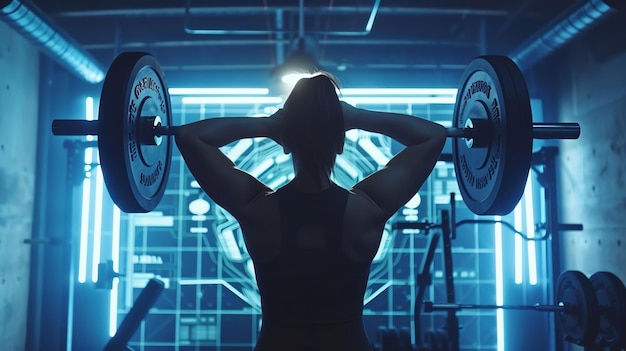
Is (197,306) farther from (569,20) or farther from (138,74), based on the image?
(569,20)

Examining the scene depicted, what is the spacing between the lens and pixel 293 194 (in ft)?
3.10

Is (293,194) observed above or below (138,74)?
below

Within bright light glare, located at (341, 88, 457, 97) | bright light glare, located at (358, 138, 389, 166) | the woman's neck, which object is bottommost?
the woman's neck

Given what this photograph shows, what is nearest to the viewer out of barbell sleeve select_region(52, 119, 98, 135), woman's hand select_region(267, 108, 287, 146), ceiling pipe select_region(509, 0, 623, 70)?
woman's hand select_region(267, 108, 287, 146)

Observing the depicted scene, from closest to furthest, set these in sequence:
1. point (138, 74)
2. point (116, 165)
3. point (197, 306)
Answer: point (116, 165) → point (138, 74) → point (197, 306)

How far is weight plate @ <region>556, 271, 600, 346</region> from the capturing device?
2.25 meters

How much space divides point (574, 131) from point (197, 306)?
2663 mm

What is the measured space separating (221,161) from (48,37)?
2270 mm

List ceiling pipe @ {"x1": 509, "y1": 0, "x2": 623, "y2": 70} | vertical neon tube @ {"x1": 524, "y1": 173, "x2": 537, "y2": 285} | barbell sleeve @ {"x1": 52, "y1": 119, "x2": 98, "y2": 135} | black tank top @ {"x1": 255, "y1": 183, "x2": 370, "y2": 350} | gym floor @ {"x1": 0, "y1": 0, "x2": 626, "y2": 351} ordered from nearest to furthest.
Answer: black tank top @ {"x1": 255, "y1": 183, "x2": 370, "y2": 350} < barbell sleeve @ {"x1": 52, "y1": 119, "x2": 98, "y2": 135} < ceiling pipe @ {"x1": 509, "y1": 0, "x2": 623, "y2": 70} < gym floor @ {"x1": 0, "y1": 0, "x2": 626, "y2": 351} < vertical neon tube @ {"x1": 524, "y1": 173, "x2": 537, "y2": 285}

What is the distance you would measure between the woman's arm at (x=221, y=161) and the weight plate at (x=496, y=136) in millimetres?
605

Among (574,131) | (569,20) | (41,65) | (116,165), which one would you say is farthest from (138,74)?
(41,65)

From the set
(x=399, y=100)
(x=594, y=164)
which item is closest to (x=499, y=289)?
(x=594, y=164)

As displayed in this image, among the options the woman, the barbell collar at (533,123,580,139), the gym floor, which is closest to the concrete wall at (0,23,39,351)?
the gym floor

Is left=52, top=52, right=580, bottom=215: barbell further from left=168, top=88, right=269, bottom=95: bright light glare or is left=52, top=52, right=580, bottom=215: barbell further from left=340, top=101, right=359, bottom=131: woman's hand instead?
left=168, top=88, right=269, bottom=95: bright light glare
